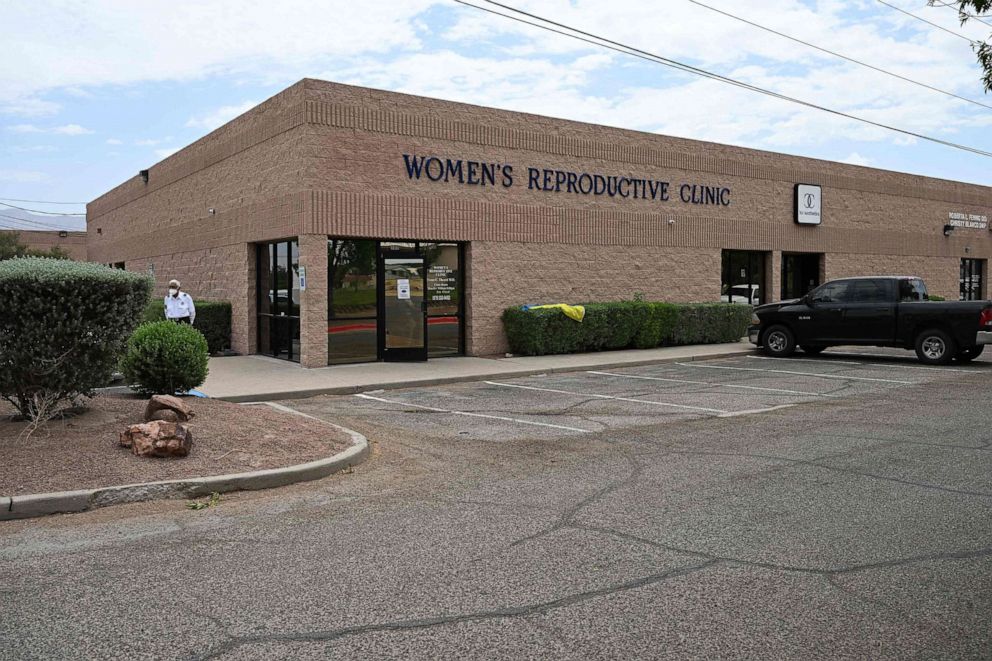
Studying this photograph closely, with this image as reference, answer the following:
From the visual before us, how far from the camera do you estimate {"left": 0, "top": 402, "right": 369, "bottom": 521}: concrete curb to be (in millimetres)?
6398

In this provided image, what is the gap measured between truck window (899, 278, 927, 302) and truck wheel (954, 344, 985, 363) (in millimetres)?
1390

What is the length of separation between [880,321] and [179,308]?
14.4m

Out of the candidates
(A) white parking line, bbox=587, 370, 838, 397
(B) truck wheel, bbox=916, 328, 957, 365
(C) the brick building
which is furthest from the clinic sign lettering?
(B) truck wheel, bbox=916, 328, 957, 365

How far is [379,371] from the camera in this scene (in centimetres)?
1623

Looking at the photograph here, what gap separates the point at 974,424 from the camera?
33.5 ft

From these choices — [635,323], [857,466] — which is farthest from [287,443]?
[635,323]

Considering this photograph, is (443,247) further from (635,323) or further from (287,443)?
(287,443)

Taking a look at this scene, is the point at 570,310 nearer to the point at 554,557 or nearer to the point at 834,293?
the point at 834,293

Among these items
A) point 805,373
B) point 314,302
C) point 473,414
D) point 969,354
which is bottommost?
point 473,414

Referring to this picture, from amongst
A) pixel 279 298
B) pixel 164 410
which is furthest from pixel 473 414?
pixel 279 298

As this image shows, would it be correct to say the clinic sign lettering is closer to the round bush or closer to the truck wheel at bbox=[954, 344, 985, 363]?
the truck wheel at bbox=[954, 344, 985, 363]

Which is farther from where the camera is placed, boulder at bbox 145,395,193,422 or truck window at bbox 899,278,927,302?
truck window at bbox 899,278,927,302

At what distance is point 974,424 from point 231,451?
8.53m

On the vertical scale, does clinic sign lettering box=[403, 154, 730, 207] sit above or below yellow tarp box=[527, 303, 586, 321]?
above
